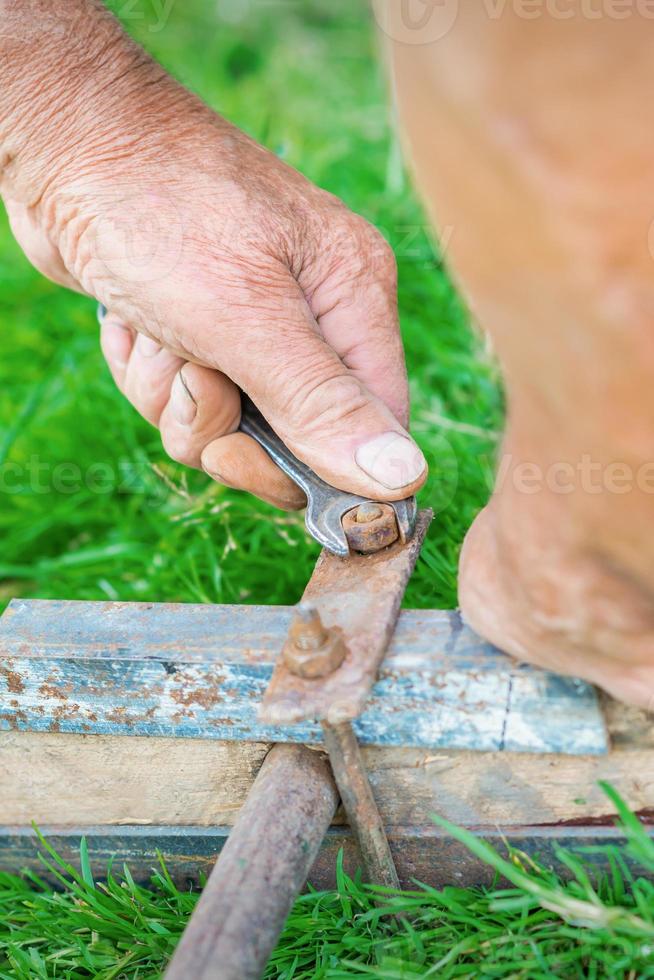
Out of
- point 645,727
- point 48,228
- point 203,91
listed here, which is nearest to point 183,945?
point 645,727

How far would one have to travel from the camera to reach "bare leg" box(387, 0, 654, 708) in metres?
0.80

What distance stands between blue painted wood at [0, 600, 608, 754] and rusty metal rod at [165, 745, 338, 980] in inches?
2.3

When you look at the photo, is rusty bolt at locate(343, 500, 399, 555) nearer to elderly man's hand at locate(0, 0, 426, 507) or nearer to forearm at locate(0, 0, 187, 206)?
elderly man's hand at locate(0, 0, 426, 507)

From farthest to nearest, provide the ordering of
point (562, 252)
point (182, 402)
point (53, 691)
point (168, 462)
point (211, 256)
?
point (168, 462)
point (182, 402)
point (211, 256)
point (53, 691)
point (562, 252)

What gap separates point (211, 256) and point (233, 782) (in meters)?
0.82

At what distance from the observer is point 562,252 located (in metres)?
0.84

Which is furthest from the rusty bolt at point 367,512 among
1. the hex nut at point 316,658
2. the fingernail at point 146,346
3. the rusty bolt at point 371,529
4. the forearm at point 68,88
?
the forearm at point 68,88

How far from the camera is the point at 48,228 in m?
1.85

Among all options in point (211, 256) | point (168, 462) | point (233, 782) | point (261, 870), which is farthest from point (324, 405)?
point (168, 462)

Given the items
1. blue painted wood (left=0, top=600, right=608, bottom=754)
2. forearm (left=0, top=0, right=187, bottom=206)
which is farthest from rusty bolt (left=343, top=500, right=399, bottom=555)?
forearm (left=0, top=0, right=187, bottom=206)

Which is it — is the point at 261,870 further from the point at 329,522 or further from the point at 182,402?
the point at 182,402

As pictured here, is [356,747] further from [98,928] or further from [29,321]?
[29,321]

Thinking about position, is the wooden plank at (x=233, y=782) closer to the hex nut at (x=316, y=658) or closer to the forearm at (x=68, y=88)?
the hex nut at (x=316, y=658)

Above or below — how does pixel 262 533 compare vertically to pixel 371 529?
below
